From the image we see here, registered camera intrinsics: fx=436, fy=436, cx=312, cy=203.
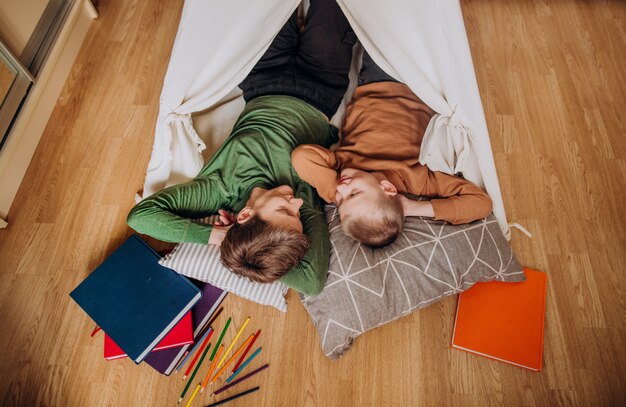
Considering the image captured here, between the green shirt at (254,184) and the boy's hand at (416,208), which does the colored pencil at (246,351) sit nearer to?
the green shirt at (254,184)

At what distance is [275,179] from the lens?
147cm

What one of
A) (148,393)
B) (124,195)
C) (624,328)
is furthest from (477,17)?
(148,393)

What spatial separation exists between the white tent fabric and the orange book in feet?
0.88

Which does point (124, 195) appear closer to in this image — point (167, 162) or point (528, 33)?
point (167, 162)

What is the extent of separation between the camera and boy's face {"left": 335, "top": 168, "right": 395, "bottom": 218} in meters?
1.28

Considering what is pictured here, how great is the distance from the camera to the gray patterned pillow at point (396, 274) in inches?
53.2

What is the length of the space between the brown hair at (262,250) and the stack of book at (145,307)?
31cm

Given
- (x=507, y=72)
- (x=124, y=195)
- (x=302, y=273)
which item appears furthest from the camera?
(x=507, y=72)

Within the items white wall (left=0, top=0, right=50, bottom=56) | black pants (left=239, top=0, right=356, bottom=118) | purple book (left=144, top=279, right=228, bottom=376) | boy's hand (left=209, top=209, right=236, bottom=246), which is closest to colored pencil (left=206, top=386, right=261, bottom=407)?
purple book (left=144, top=279, right=228, bottom=376)

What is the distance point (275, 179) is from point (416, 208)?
48cm

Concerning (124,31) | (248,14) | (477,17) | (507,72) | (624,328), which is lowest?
(624,328)

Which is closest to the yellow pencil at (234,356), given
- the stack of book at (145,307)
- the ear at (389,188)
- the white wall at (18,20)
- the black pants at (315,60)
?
the stack of book at (145,307)

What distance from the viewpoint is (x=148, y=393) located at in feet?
4.66

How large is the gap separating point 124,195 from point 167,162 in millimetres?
344
